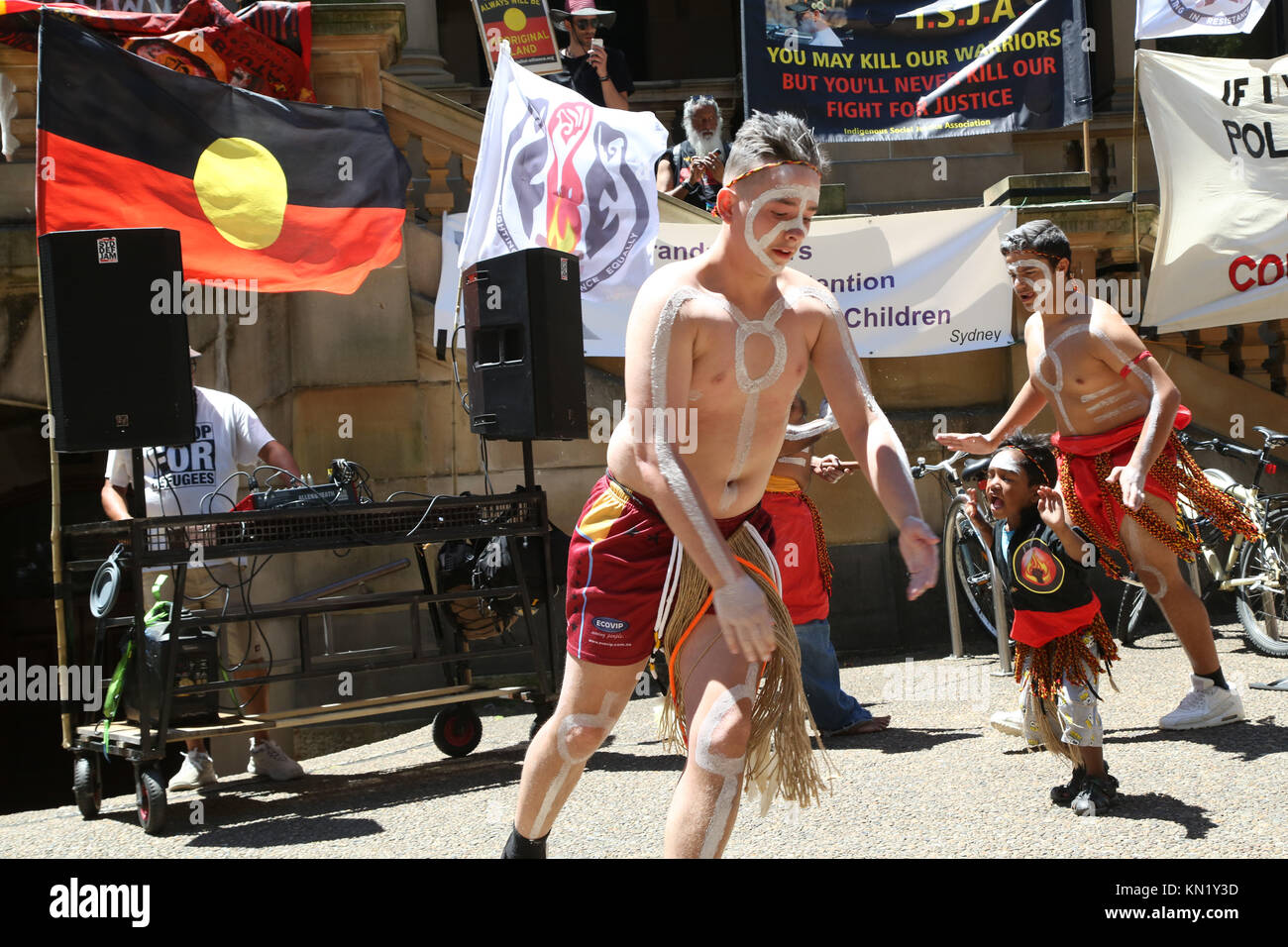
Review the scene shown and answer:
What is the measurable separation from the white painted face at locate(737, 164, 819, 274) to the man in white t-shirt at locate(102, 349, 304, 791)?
3800 mm

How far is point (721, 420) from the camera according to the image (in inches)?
138

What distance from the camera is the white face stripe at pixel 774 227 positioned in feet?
11.3

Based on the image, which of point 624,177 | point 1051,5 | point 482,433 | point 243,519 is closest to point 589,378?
point 624,177

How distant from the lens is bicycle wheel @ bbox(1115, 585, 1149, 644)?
28.2ft

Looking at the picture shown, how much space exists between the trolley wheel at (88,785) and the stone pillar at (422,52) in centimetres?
851

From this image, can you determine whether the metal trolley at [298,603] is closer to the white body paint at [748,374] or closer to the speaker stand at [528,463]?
the speaker stand at [528,463]

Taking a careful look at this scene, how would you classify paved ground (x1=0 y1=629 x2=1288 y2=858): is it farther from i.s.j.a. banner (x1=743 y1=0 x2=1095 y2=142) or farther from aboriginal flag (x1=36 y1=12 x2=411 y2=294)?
i.s.j.a. banner (x1=743 y1=0 x2=1095 y2=142)

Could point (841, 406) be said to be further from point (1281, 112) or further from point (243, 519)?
point (1281, 112)

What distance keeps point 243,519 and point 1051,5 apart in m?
7.17

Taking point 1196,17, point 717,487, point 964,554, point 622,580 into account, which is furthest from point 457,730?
point 1196,17

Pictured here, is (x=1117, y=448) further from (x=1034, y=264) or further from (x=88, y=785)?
(x=88, y=785)

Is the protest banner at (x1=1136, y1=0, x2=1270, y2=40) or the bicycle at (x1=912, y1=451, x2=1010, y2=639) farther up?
the protest banner at (x1=1136, y1=0, x2=1270, y2=40)

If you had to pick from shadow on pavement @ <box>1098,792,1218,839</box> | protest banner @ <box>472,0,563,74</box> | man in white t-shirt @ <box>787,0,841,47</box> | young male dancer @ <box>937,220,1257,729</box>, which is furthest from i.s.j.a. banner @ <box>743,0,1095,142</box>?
shadow on pavement @ <box>1098,792,1218,839</box>

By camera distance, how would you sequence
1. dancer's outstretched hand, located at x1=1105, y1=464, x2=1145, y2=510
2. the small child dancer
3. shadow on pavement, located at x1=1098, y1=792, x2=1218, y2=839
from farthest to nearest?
1. dancer's outstretched hand, located at x1=1105, y1=464, x2=1145, y2=510
2. the small child dancer
3. shadow on pavement, located at x1=1098, y1=792, x2=1218, y2=839
